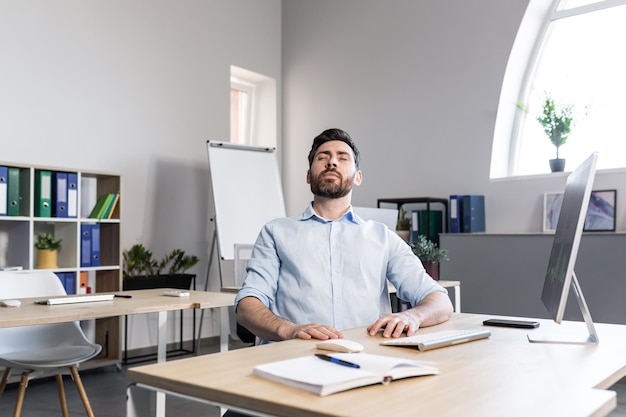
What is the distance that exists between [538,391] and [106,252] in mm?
4028

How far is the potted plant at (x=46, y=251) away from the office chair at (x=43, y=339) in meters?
1.21

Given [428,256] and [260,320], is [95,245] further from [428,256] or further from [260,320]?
[260,320]

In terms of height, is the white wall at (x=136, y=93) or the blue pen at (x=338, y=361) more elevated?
the white wall at (x=136, y=93)

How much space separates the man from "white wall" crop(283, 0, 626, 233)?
3.06 metres

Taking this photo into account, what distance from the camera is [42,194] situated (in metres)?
4.14

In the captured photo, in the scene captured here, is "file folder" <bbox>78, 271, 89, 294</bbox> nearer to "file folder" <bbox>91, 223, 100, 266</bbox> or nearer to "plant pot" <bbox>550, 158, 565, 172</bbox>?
"file folder" <bbox>91, 223, 100, 266</bbox>

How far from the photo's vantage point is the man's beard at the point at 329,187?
2062mm

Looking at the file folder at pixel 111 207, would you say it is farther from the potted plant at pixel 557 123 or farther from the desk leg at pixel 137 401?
the desk leg at pixel 137 401

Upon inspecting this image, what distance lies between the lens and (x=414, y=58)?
18.5ft

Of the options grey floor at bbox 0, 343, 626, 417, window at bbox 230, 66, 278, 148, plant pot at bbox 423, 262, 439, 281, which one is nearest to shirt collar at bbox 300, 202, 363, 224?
grey floor at bbox 0, 343, 626, 417

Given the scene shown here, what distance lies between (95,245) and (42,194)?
1.76ft

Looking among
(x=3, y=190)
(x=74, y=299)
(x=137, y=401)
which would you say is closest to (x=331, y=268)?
(x=137, y=401)

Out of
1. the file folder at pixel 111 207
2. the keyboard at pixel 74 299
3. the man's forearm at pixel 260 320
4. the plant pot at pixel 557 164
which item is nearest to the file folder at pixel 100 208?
the file folder at pixel 111 207

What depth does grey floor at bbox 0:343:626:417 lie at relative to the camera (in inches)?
137
